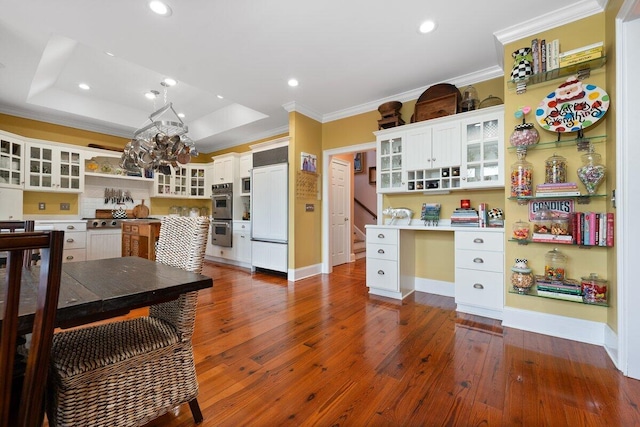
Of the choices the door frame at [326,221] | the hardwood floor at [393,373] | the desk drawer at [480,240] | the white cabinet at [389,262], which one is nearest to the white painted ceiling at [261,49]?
the door frame at [326,221]

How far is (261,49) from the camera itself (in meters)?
2.80

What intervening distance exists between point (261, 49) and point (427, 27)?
1627 millimetres

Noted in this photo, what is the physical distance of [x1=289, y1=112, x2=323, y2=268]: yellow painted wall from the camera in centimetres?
417

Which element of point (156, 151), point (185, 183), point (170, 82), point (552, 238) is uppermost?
point (170, 82)

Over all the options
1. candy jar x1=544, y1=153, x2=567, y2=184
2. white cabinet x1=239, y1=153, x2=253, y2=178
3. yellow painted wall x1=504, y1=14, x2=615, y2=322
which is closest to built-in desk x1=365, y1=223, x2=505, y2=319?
yellow painted wall x1=504, y1=14, x2=615, y2=322

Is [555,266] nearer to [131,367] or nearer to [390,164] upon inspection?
[390,164]

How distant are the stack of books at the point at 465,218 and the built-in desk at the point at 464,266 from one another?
247 millimetres

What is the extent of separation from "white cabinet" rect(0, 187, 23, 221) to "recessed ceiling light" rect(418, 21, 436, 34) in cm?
574

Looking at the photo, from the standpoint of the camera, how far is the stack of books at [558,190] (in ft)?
7.13

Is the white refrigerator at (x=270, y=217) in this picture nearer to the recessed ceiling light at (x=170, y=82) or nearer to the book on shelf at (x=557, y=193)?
the recessed ceiling light at (x=170, y=82)

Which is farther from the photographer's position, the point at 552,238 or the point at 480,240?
the point at 480,240

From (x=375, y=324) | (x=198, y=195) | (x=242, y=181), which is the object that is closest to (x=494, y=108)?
(x=375, y=324)

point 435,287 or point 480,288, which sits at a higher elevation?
point 480,288

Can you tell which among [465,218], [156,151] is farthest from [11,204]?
[465,218]
